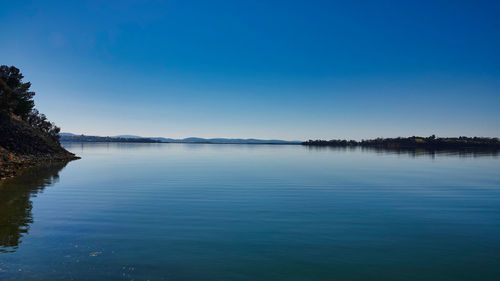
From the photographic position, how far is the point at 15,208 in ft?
61.8

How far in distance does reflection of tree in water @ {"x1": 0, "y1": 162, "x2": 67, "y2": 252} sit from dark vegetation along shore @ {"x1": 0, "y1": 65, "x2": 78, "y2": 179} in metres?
8.83

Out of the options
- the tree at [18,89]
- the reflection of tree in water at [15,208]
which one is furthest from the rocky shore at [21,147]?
the reflection of tree in water at [15,208]

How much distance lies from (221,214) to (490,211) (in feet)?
63.6

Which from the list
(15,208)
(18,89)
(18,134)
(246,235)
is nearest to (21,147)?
(18,134)

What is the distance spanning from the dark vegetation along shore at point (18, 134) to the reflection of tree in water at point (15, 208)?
29.0ft

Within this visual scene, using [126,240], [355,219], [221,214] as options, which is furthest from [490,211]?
[126,240]

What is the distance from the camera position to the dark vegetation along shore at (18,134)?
1839 inches

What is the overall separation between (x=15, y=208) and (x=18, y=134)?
48.0 meters

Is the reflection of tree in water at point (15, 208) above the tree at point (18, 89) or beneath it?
beneath

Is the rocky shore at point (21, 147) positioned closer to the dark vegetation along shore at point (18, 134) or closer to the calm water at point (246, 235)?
the dark vegetation along shore at point (18, 134)

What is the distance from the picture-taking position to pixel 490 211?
20000 mm

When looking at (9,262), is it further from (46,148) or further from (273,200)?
(46,148)

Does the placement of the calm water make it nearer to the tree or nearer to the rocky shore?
the rocky shore

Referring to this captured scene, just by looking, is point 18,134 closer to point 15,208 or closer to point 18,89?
point 18,89
